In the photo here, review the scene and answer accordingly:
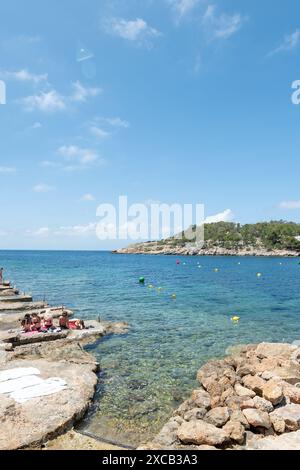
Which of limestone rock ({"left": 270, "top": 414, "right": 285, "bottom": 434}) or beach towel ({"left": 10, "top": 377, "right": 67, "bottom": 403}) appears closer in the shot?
limestone rock ({"left": 270, "top": 414, "right": 285, "bottom": 434})

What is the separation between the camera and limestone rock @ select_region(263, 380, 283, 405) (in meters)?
12.0

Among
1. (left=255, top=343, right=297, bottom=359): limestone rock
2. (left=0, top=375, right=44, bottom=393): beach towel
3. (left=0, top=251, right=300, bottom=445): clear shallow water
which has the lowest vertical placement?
(left=0, top=251, right=300, bottom=445): clear shallow water

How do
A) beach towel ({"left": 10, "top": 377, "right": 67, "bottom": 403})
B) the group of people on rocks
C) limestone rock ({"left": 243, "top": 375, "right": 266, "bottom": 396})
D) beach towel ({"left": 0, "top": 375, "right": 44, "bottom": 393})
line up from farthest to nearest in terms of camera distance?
the group of people on rocks, limestone rock ({"left": 243, "top": 375, "right": 266, "bottom": 396}), beach towel ({"left": 0, "top": 375, "right": 44, "bottom": 393}), beach towel ({"left": 10, "top": 377, "right": 67, "bottom": 403})

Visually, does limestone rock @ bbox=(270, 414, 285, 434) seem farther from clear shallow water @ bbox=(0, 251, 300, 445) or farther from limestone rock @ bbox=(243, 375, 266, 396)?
clear shallow water @ bbox=(0, 251, 300, 445)

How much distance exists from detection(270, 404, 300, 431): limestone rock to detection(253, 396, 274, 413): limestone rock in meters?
0.25

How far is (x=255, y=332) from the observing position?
2650 centimetres

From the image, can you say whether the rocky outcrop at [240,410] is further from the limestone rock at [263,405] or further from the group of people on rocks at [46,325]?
the group of people on rocks at [46,325]

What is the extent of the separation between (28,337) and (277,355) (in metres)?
15.6

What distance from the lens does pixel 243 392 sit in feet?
43.2

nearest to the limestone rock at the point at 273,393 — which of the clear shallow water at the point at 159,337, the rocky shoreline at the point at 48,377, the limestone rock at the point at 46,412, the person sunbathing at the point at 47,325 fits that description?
the clear shallow water at the point at 159,337

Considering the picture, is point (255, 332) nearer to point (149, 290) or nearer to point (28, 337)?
point (28, 337)

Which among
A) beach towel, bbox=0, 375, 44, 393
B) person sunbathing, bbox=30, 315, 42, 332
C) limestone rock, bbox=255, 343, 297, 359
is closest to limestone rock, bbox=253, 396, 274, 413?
limestone rock, bbox=255, 343, 297, 359

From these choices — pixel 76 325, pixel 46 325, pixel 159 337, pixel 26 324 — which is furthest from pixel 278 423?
pixel 26 324
